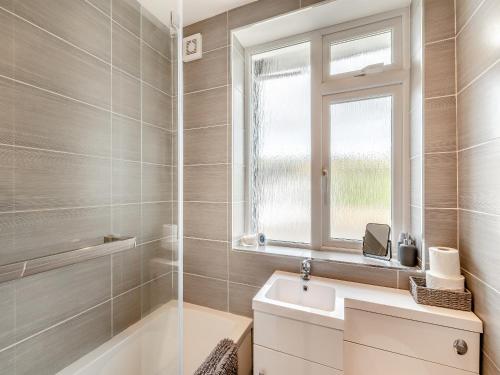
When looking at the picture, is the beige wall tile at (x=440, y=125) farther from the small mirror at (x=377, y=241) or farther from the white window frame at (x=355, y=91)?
the small mirror at (x=377, y=241)

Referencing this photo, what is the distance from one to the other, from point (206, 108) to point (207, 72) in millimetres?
252

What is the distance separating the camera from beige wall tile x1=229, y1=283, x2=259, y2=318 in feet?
4.75

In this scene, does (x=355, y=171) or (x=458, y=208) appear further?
(x=355, y=171)

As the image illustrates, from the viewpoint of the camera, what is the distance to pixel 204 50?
1604mm

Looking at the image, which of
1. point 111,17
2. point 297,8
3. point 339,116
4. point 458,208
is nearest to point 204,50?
point 297,8

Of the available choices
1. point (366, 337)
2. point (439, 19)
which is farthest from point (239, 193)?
point (439, 19)

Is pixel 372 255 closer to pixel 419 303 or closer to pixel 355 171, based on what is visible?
pixel 419 303

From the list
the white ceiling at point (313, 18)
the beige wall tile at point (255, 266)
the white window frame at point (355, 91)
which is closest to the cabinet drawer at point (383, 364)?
the beige wall tile at point (255, 266)

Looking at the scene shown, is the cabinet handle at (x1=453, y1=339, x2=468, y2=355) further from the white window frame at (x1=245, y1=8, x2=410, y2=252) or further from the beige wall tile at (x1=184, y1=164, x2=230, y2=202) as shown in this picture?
the beige wall tile at (x1=184, y1=164, x2=230, y2=202)

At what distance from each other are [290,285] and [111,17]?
1518mm

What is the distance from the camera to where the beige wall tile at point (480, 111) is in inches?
30.0

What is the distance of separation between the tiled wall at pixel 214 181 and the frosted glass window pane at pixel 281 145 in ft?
0.78

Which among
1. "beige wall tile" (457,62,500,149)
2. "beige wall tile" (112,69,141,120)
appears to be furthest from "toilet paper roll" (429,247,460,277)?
"beige wall tile" (112,69,141,120)

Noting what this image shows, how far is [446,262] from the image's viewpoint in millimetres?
972
